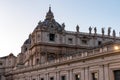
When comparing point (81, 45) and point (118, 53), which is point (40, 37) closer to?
point (81, 45)

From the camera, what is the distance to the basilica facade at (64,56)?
1524 inches

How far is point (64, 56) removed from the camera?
57.6m

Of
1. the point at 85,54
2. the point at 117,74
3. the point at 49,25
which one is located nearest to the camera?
the point at 117,74

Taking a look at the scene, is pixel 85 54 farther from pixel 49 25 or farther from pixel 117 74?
pixel 49 25

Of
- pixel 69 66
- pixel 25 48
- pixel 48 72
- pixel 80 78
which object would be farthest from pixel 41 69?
pixel 25 48

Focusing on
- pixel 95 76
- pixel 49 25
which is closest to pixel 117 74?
pixel 95 76

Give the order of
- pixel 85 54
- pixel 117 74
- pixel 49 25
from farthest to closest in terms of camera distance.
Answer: pixel 49 25
pixel 85 54
pixel 117 74

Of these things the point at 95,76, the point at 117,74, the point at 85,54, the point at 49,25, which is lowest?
the point at 95,76

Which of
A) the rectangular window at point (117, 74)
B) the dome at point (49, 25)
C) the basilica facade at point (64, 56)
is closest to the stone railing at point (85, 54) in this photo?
the basilica facade at point (64, 56)

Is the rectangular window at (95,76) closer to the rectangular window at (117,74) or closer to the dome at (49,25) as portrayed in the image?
the rectangular window at (117,74)

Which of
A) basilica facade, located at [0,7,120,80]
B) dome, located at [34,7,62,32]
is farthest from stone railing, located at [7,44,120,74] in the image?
dome, located at [34,7,62,32]

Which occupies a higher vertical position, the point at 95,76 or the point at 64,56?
the point at 64,56

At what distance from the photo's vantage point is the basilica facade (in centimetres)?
3872

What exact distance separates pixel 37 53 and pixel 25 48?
3035 cm
